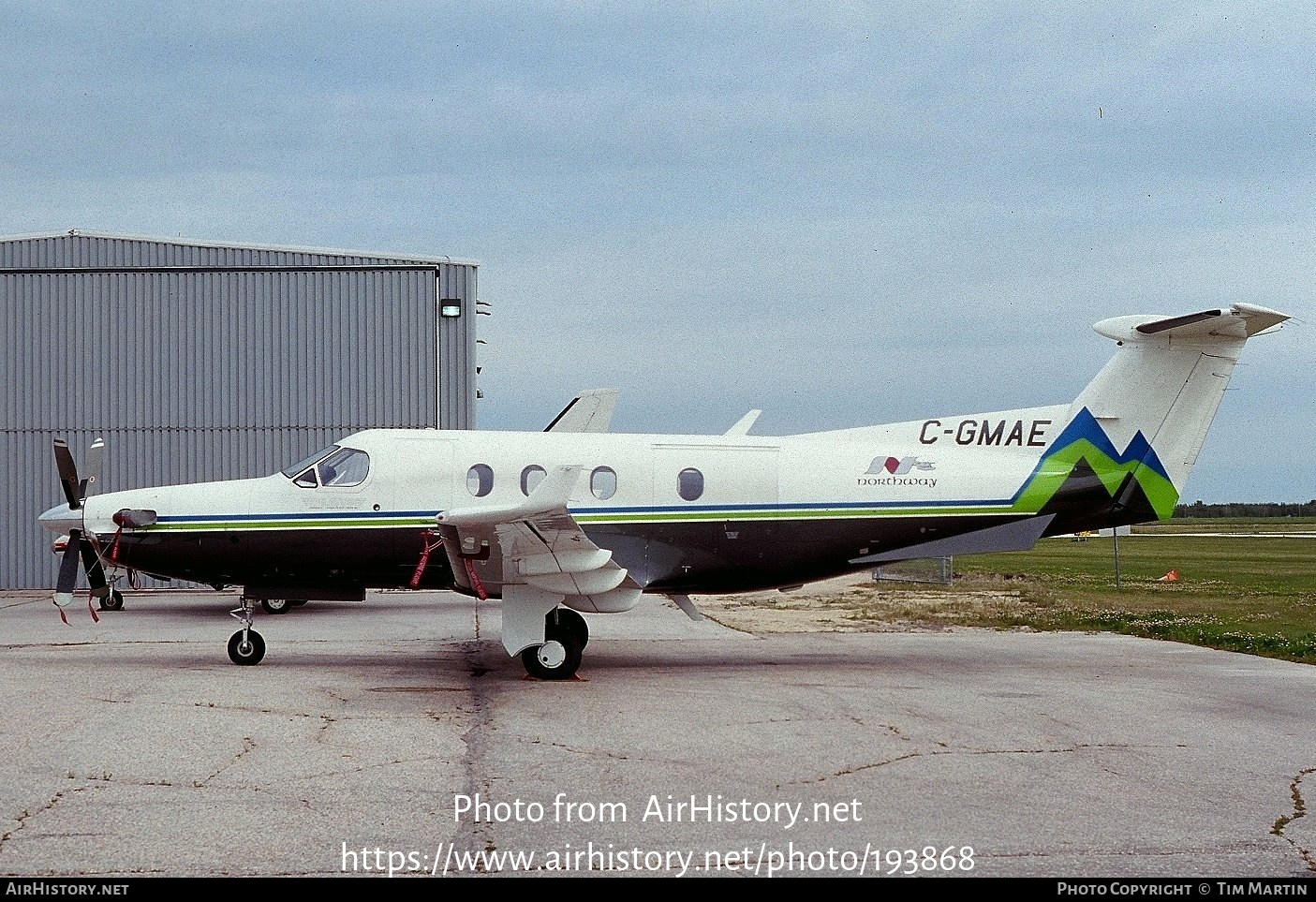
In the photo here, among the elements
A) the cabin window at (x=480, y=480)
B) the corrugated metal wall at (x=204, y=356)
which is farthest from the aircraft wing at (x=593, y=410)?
the cabin window at (x=480, y=480)

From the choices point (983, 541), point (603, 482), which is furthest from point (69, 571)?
point (983, 541)

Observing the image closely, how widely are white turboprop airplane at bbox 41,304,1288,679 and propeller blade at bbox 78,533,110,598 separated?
2 cm

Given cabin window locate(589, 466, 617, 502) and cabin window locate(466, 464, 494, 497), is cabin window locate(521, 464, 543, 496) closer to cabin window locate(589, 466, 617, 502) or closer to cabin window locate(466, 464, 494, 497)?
cabin window locate(466, 464, 494, 497)

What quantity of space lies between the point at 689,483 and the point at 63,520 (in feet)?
24.1

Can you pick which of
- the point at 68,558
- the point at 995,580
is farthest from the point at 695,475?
the point at 995,580

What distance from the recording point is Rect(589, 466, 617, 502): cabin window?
13703 mm

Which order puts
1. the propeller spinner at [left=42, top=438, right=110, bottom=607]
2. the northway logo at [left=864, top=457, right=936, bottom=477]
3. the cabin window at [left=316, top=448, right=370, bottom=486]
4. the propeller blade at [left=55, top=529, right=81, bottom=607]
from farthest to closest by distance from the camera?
1. the northway logo at [left=864, top=457, right=936, bottom=477]
2. the cabin window at [left=316, top=448, right=370, bottom=486]
3. the propeller spinner at [left=42, top=438, right=110, bottom=607]
4. the propeller blade at [left=55, top=529, right=81, bottom=607]

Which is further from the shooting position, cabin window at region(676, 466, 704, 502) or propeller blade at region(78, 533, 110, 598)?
cabin window at region(676, 466, 704, 502)

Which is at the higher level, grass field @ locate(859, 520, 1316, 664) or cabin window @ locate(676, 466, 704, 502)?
cabin window @ locate(676, 466, 704, 502)

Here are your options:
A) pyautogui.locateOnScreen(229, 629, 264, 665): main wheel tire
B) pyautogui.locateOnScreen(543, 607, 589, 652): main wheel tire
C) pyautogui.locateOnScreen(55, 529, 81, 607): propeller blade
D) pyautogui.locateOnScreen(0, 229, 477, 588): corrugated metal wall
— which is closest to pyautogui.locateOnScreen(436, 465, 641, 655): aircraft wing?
pyautogui.locateOnScreen(543, 607, 589, 652): main wheel tire

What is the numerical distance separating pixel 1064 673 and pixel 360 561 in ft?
27.2

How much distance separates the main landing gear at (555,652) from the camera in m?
12.6

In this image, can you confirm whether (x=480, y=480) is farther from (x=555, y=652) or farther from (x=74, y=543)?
(x=74, y=543)

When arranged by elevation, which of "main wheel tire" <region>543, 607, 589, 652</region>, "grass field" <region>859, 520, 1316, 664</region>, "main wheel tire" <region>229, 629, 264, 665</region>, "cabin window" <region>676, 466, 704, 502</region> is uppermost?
"cabin window" <region>676, 466, 704, 502</region>
